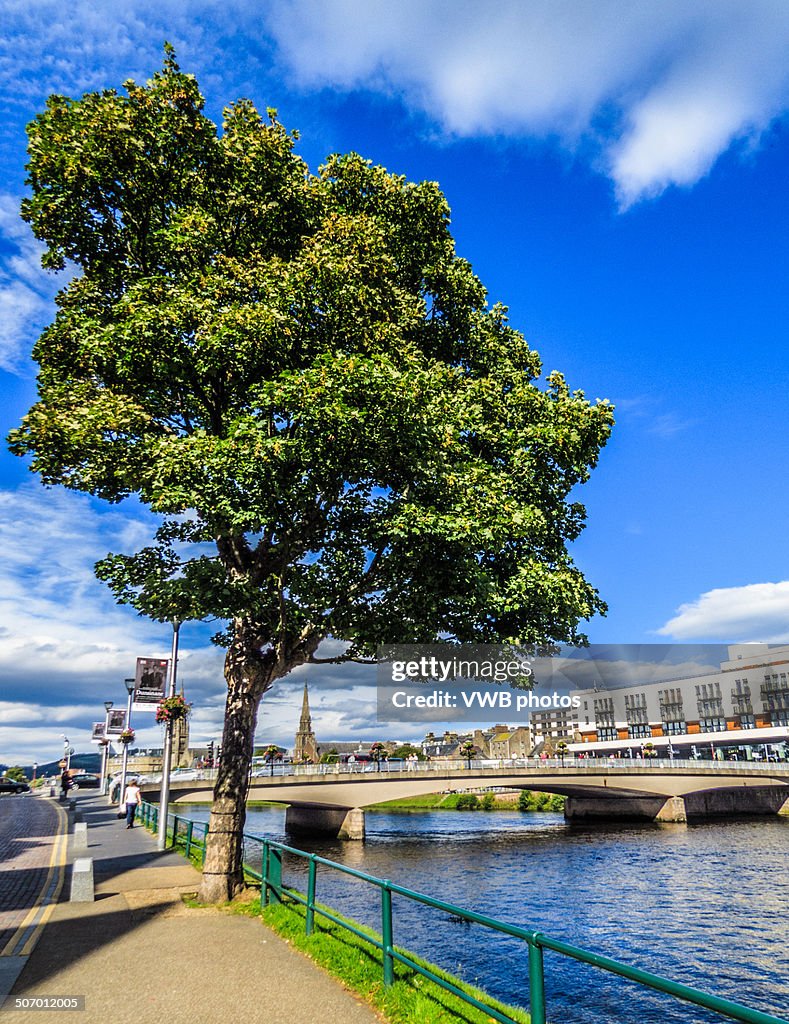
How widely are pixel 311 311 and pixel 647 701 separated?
139 m

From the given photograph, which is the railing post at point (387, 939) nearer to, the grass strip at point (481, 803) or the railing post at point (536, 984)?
the railing post at point (536, 984)

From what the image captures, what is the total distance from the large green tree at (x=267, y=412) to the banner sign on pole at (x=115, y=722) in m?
32.9

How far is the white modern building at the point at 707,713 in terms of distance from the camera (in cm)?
10194

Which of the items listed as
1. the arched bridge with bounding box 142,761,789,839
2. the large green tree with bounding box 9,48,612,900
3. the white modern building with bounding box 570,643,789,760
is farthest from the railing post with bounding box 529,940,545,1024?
the white modern building with bounding box 570,643,789,760

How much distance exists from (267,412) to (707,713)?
428ft

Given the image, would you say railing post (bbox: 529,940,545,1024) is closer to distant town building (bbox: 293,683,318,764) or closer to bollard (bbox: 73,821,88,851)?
bollard (bbox: 73,821,88,851)

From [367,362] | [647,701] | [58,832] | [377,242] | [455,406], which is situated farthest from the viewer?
[647,701]

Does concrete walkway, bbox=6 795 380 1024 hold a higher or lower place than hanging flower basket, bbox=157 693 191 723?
lower

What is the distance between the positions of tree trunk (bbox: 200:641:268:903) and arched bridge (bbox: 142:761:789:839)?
37257 millimetres

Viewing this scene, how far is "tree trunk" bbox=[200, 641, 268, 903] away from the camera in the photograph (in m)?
13.3

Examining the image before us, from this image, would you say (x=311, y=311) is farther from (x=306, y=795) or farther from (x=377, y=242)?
(x=306, y=795)

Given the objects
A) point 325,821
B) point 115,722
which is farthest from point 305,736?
point 115,722

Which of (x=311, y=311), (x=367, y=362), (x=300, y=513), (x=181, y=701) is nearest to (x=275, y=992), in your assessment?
(x=300, y=513)

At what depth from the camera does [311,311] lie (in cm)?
1283
